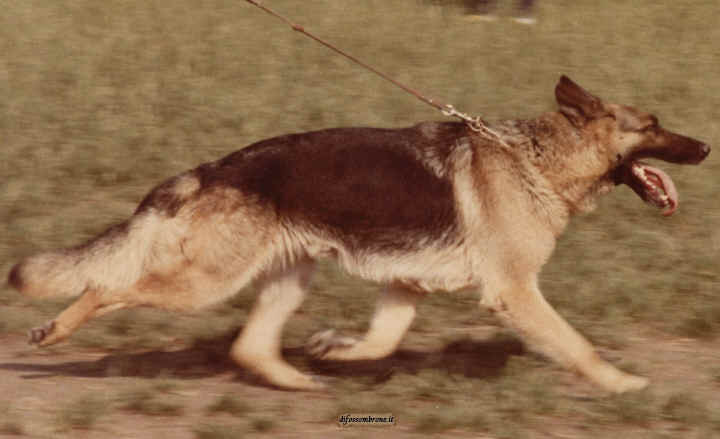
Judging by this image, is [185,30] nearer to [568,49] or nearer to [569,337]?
[568,49]

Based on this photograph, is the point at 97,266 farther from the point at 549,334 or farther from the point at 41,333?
the point at 549,334

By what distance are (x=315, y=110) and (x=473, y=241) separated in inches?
193

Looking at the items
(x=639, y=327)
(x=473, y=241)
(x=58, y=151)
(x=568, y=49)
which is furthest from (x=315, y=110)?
(x=473, y=241)

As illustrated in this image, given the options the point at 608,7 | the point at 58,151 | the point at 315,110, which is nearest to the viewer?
the point at 58,151

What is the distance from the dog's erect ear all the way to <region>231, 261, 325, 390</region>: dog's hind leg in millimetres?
1529

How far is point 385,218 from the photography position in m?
5.41

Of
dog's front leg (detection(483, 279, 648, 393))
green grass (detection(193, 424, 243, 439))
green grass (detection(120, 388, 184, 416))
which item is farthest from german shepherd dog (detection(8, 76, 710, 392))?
green grass (detection(193, 424, 243, 439))

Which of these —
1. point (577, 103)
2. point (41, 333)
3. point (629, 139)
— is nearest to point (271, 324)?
point (41, 333)

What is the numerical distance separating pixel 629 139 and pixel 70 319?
2843 mm

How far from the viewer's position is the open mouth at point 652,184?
18.5 ft

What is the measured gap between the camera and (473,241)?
5.45 metres

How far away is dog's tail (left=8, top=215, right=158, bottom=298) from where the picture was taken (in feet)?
17.6

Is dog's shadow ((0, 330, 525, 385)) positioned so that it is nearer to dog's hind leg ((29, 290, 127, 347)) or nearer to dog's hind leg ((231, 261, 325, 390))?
dog's hind leg ((231, 261, 325, 390))

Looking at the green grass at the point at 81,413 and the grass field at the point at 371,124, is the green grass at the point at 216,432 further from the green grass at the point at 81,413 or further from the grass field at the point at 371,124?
the green grass at the point at 81,413
